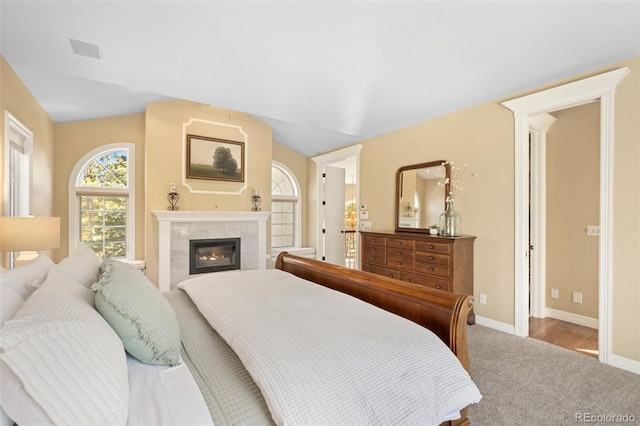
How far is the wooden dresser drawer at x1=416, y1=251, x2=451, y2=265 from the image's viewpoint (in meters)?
3.21

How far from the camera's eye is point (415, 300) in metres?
1.66

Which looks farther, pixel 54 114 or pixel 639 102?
pixel 54 114

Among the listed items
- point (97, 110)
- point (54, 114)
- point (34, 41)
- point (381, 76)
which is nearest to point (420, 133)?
point (381, 76)

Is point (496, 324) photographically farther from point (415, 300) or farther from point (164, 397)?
point (164, 397)

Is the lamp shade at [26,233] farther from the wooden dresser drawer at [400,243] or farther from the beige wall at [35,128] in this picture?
the wooden dresser drawer at [400,243]

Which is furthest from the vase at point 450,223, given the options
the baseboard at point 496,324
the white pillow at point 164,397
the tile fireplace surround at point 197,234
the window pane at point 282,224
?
the window pane at point 282,224

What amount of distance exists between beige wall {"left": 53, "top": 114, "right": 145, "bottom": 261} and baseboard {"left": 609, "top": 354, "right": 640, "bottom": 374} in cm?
587

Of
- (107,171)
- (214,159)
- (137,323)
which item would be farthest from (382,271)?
(107,171)

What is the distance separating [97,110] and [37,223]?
268cm

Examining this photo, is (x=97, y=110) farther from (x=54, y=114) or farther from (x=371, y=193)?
(x=371, y=193)

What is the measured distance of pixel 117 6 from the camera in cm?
206

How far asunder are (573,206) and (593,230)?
0.34 meters

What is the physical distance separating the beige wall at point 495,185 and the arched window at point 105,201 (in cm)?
385

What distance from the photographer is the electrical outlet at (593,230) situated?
10.8 ft
